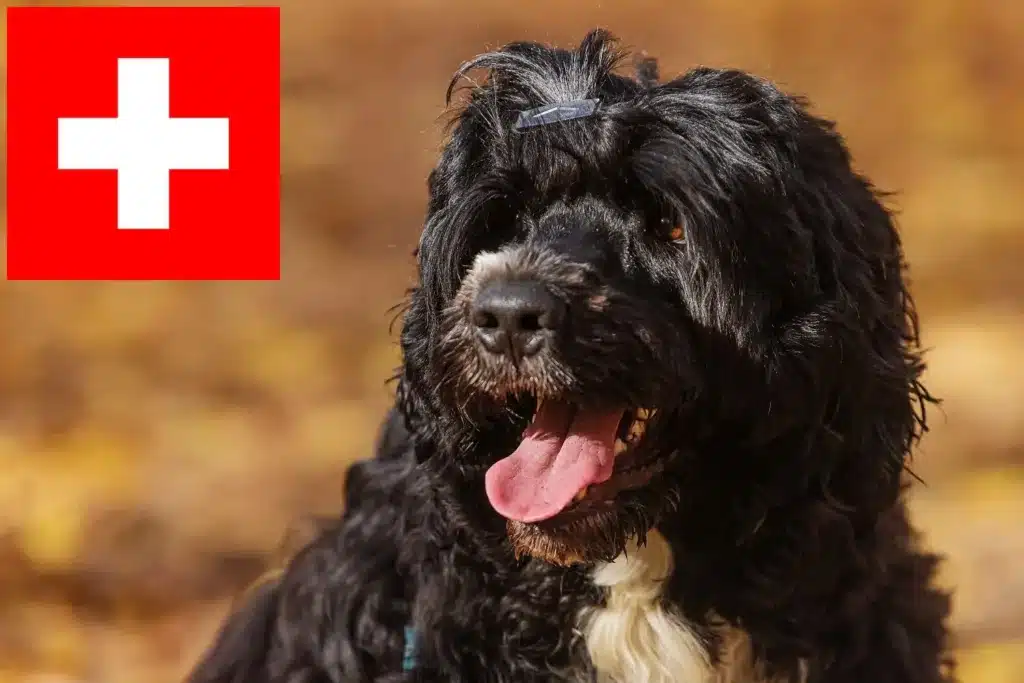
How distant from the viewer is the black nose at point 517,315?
251 centimetres

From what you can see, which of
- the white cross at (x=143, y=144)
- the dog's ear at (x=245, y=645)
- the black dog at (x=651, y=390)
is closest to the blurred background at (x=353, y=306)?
the white cross at (x=143, y=144)

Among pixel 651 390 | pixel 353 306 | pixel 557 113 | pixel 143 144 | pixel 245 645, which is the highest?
pixel 143 144

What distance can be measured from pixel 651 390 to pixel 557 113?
58 centimetres

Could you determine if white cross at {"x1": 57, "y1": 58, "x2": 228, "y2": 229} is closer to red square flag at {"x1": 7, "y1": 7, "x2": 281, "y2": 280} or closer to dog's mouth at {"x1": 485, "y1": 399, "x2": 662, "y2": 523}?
red square flag at {"x1": 7, "y1": 7, "x2": 281, "y2": 280}

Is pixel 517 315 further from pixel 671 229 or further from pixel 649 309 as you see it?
pixel 671 229

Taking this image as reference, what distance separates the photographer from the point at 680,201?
2615mm

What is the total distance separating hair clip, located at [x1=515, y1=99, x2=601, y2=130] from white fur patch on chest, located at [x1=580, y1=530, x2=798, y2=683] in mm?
836

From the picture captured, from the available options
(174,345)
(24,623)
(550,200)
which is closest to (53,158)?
(174,345)

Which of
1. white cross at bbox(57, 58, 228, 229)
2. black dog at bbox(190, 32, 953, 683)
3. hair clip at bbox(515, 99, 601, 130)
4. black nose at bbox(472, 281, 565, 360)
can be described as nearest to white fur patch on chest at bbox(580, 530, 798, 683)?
black dog at bbox(190, 32, 953, 683)

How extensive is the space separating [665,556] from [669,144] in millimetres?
818

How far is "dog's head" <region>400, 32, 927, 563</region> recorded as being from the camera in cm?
258

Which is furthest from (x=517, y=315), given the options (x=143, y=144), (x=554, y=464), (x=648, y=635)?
(x=143, y=144)

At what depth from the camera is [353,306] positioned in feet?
21.9

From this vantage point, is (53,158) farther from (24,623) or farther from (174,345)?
(24,623)
